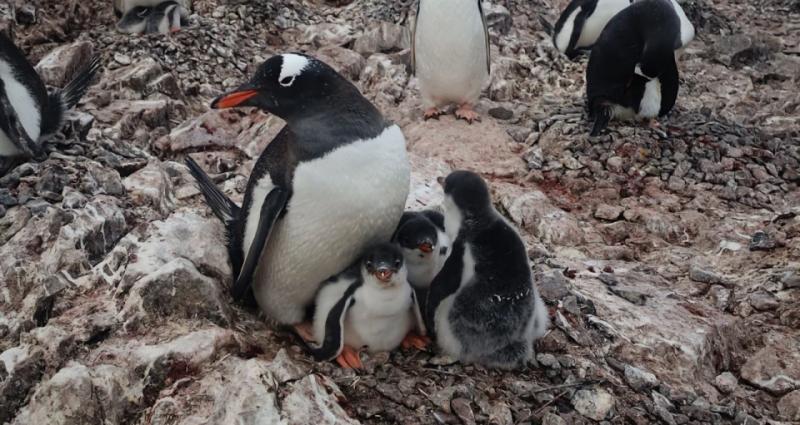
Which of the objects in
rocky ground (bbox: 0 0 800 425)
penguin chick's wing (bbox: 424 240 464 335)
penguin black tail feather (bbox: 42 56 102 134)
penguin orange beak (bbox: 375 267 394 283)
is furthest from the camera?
penguin black tail feather (bbox: 42 56 102 134)

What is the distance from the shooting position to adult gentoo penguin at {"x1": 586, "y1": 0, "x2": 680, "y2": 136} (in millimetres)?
5040

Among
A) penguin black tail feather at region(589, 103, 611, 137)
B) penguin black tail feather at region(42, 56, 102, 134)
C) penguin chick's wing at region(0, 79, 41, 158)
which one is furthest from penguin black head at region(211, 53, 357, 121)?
penguin black tail feather at region(589, 103, 611, 137)

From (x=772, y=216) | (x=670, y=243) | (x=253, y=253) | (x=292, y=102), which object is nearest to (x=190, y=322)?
(x=253, y=253)

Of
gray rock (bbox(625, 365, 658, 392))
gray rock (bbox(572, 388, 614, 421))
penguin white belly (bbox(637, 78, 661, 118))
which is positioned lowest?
penguin white belly (bbox(637, 78, 661, 118))

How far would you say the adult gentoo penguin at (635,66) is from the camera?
16.5 feet

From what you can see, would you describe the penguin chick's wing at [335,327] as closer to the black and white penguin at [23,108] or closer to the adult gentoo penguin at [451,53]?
the black and white penguin at [23,108]

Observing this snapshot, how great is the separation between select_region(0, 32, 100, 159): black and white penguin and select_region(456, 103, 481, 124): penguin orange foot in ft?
9.23

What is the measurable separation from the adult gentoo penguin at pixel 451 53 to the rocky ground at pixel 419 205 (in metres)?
0.23

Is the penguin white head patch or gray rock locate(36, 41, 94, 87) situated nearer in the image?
the penguin white head patch

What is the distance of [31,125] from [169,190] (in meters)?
0.73

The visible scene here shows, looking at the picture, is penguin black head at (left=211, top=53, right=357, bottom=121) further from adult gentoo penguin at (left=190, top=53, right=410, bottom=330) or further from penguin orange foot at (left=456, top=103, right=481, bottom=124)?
penguin orange foot at (left=456, top=103, right=481, bottom=124)

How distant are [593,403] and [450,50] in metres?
3.56

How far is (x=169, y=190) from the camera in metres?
3.45

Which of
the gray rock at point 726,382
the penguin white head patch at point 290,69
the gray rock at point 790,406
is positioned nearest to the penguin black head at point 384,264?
the penguin white head patch at point 290,69
